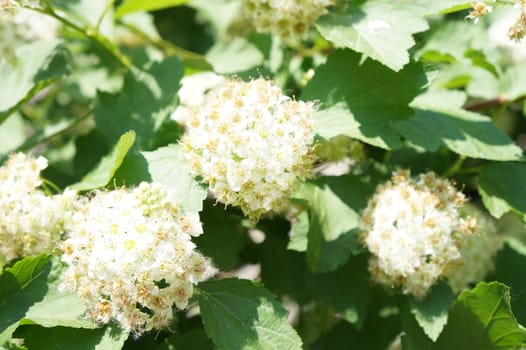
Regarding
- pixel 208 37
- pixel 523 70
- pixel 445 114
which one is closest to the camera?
pixel 445 114

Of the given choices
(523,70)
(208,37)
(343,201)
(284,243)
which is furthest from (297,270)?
(208,37)

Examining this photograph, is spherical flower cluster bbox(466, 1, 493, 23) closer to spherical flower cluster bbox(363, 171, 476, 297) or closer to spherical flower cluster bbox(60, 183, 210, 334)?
spherical flower cluster bbox(363, 171, 476, 297)

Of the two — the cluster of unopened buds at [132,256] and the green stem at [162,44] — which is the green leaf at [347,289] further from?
the green stem at [162,44]

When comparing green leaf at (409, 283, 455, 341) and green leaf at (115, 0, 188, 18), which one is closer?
green leaf at (409, 283, 455, 341)

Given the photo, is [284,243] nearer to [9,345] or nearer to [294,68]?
[294,68]

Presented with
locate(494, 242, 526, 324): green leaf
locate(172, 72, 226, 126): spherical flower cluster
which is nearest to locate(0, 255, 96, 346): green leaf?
locate(172, 72, 226, 126): spherical flower cluster

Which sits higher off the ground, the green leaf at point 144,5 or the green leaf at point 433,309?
the green leaf at point 144,5

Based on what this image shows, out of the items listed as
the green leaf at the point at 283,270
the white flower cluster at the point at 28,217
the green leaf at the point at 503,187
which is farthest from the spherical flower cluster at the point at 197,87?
the green leaf at the point at 503,187
